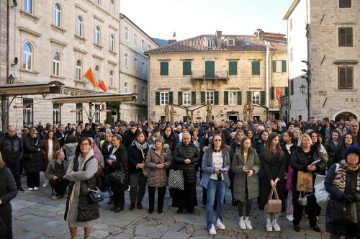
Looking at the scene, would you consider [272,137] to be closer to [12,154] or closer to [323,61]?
[12,154]

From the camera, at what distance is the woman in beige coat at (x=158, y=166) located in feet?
22.7

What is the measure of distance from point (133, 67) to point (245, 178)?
113 ft

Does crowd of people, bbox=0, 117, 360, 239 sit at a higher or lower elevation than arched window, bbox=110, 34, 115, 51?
lower

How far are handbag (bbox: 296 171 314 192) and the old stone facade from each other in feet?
46.2

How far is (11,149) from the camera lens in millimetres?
8648

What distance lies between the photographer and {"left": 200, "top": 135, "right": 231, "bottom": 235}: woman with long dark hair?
233 inches

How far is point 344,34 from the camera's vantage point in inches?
957

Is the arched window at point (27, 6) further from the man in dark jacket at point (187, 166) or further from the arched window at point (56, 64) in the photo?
the man in dark jacket at point (187, 166)

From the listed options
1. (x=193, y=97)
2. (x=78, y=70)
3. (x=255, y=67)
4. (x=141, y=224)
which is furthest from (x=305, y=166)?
(x=255, y=67)

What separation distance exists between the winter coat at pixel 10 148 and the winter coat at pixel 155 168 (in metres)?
4.14

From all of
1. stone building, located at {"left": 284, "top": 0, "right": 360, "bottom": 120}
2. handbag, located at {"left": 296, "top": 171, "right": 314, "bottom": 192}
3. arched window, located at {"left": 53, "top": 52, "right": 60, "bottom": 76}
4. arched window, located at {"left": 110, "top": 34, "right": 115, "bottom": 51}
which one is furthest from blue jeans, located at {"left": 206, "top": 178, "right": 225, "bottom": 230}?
arched window, located at {"left": 110, "top": 34, "right": 115, "bottom": 51}

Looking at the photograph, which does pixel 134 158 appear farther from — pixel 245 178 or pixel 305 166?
pixel 305 166

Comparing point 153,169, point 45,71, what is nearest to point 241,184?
point 153,169

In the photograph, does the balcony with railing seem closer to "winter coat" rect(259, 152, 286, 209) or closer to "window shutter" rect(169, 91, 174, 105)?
"window shutter" rect(169, 91, 174, 105)
